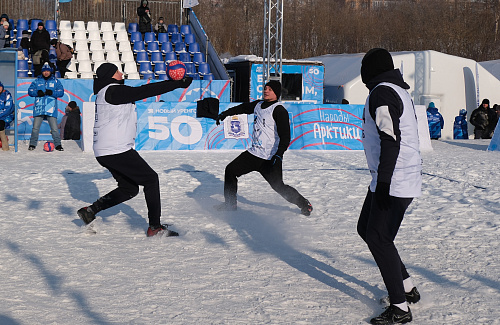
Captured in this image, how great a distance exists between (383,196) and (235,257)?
193 cm

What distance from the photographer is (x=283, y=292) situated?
4504mm

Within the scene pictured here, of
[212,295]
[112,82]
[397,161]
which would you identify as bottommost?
[212,295]

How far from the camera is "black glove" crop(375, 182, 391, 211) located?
3.85m

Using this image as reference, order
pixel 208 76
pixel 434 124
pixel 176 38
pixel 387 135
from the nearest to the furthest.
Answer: pixel 387 135, pixel 434 124, pixel 208 76, pixel 176 38

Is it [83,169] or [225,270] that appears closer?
[225,270]

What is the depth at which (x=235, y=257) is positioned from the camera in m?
5.47

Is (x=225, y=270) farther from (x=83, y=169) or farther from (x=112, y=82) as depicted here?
(x=83, y=169)

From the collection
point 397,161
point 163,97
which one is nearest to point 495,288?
point 397,161

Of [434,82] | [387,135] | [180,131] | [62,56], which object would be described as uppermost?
[62,56]

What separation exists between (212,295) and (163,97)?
47.9ft

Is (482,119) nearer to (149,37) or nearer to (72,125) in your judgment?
(149,37)

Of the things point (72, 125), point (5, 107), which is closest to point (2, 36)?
point (72, 125)

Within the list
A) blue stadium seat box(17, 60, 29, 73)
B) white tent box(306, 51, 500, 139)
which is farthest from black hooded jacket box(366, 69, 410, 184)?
white tent box(306, 51, 500, 139)

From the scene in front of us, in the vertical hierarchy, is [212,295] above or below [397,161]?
below
